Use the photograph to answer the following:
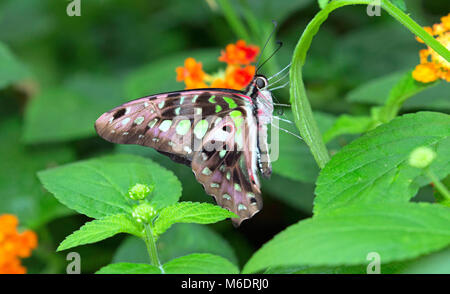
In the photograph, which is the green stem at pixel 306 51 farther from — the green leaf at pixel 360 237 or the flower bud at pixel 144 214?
the flower bud at pixel 144 214

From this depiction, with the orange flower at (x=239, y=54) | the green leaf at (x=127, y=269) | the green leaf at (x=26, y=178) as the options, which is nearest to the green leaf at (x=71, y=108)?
the green leaf at (x=26, y=178)

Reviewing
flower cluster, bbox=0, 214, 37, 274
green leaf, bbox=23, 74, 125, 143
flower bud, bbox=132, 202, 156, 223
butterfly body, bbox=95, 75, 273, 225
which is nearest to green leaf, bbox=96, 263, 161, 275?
flower bud, bbox=132, 202, 156, 223

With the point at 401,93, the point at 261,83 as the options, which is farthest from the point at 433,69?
the point at 261,83

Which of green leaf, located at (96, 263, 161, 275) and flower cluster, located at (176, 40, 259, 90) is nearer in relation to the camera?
green leaf, located at (96, 263, 161, 275)

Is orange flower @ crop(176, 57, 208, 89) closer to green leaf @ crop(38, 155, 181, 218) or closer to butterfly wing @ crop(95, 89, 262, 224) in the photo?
butterfly wing @ crop(95, 89, 262, 224)

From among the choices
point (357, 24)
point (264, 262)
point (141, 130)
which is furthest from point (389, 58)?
point (264, 262)

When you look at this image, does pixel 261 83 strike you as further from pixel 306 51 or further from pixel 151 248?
pixel 151 248
